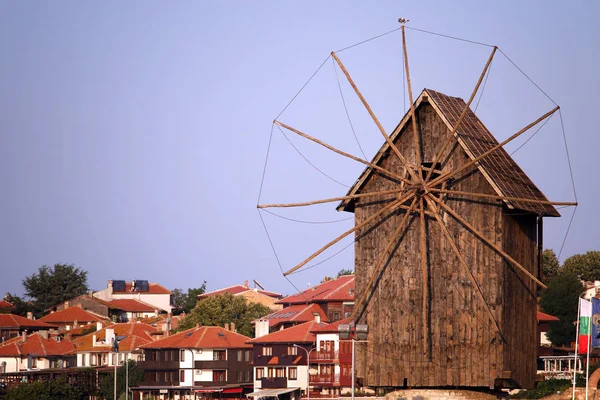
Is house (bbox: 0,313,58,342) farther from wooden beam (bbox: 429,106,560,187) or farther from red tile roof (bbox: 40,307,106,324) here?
wooden beam (bbox: 429,106,560,187)

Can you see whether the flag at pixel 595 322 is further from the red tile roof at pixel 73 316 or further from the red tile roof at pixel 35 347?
the red tile roof at pixel 73 316

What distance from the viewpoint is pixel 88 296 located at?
183m

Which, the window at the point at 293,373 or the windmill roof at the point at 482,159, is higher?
the windmill roof at the point at 482,159

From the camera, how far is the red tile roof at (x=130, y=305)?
601 feet

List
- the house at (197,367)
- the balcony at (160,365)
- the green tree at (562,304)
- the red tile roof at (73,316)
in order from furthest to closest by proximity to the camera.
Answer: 1. the red tile roof at (73,316)
2. the balcony at (160,365)
3. the house at (197,367)
4. the green tree at (562,304)

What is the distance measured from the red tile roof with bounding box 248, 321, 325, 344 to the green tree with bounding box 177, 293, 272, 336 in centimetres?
2456

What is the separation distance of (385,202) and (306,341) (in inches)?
2814

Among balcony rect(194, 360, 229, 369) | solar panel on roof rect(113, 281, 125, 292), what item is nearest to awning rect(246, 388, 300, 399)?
balcony rect(194, 360, 229, 369)

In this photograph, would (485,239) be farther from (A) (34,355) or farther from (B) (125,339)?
(A) (34,355)

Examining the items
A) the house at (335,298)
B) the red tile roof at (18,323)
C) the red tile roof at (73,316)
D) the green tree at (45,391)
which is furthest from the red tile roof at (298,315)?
the red tile roof at (18,323)

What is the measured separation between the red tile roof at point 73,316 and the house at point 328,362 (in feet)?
193

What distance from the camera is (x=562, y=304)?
12262 centimetres

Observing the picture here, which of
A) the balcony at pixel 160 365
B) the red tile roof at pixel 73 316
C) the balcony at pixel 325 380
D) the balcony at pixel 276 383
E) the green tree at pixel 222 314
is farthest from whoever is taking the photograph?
the red tile roof at pixel 73 316

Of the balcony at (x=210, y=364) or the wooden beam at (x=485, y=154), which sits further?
the balcony at (x=210, y=364)
